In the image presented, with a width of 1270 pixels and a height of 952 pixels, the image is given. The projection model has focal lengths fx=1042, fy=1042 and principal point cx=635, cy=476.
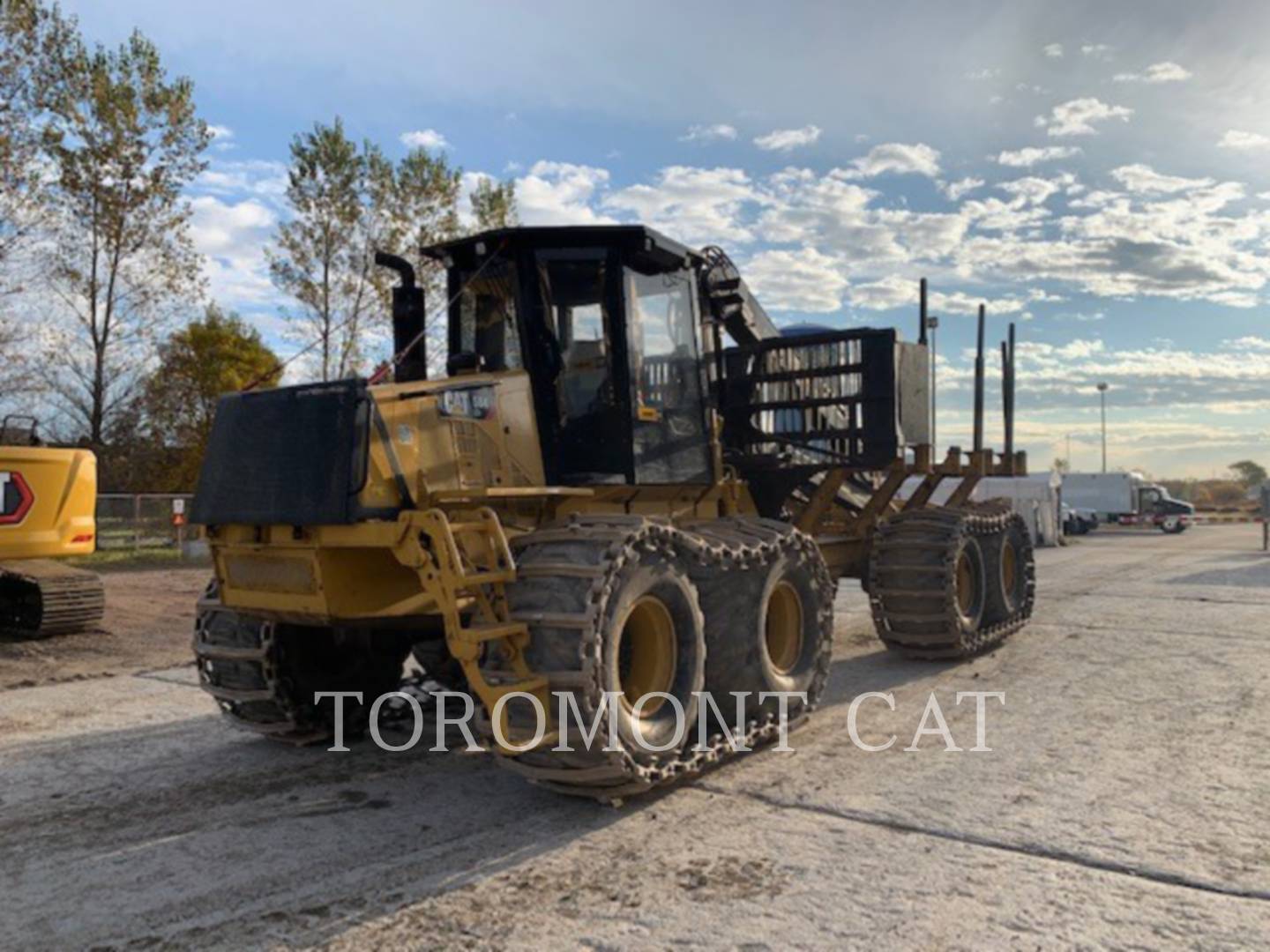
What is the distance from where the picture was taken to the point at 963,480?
1154 cm

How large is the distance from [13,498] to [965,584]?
8200mm

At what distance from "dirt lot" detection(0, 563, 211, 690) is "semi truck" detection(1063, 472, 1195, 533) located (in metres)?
39.7

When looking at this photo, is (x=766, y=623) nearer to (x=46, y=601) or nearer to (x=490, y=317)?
(x=490, y=317)

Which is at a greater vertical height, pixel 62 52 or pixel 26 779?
pixel 62 52

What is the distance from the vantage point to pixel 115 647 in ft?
37.1

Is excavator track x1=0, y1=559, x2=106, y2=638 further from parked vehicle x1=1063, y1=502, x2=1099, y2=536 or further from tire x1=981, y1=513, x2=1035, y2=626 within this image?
parked vehicle x1=1063, y1=502, x2=1099, y2=536

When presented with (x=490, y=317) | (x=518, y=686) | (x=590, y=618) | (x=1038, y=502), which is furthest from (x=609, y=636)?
(x=1038, y=502)

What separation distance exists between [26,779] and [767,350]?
658 cm

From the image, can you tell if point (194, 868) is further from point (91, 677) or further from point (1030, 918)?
point (91, 677)

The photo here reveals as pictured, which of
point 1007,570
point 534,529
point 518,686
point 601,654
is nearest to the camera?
point 518,686

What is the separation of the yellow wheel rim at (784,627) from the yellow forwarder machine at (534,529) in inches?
0.5

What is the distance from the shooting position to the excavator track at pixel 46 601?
11.4 m

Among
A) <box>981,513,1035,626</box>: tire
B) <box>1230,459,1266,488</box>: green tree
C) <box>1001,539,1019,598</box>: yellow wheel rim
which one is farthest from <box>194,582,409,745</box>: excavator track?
<box>1230,459,1266,488</box>: green tree

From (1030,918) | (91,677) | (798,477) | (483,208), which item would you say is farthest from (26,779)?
(483,208)
